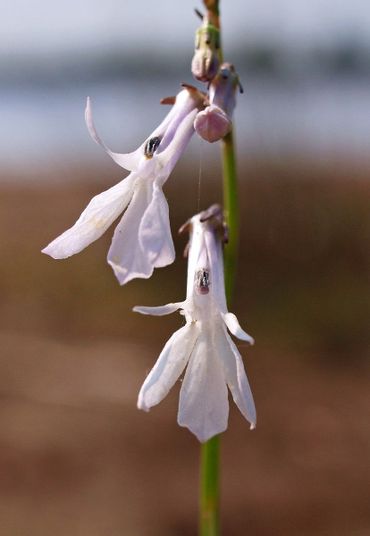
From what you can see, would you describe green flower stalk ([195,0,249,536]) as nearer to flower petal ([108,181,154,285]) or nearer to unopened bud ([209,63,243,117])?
unopened bud ([209,63,243,117])

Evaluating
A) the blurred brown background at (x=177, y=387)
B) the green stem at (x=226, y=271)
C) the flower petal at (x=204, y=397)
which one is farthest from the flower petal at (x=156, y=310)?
the blurred brown background at (x=177, y=387)

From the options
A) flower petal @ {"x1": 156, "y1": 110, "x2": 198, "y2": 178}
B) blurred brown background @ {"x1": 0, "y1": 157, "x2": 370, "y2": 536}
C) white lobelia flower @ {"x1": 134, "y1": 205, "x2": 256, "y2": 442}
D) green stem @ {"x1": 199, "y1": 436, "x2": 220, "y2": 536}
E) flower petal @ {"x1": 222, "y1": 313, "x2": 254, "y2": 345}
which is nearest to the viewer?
flower petal @ {"x1": 222, "y1": 313, "x2": 254, "y2": 345}

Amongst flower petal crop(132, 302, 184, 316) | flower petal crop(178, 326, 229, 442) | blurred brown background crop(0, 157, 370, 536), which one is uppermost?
flower petal crop(132, 302, 184, 316)

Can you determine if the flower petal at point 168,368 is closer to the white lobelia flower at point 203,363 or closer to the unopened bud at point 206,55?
the white lobelia flower at point 203,363

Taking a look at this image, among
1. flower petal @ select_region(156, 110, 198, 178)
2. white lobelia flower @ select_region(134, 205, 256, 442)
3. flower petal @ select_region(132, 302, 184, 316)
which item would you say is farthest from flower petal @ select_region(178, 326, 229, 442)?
flower petal @ select_region(156, 110, 198, 178)

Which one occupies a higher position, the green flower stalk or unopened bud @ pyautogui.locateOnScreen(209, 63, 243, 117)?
unopened bud @ pyautogui.locateOnScreen(209, 63, 243, 117)

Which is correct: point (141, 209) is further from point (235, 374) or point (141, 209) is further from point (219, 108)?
point (235, 374)

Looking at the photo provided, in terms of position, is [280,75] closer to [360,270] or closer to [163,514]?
[360,270]
